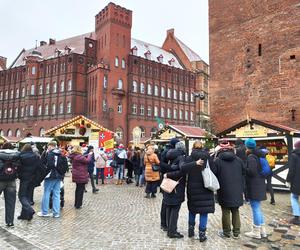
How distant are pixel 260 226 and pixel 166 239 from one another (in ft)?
6.30

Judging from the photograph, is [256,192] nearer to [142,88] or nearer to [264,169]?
[264,169]

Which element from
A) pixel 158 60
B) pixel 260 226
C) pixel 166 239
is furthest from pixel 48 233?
pixel 158 60

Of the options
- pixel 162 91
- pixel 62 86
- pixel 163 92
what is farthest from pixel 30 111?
pixel 163 92

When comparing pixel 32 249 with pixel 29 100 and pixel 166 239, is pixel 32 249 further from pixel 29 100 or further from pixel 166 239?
pixel 29 100

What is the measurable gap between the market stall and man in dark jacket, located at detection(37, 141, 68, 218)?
8767 millimetres

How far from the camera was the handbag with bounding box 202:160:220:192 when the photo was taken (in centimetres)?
553

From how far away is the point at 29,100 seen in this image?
54.6m

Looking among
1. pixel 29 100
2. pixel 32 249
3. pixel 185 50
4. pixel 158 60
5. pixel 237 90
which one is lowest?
A: pixel 32 249

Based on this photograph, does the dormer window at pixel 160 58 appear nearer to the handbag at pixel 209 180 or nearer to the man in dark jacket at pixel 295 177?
the man in dark jacket at pixel 295 177

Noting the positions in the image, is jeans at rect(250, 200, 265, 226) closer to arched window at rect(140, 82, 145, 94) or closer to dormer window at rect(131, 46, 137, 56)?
arched window at rect(140, 82, 145, 94)

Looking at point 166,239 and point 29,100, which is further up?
point 29,100

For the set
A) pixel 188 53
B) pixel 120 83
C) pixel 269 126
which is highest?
pixel 188 53

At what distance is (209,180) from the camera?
5.54 m

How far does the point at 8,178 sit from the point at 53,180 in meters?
1.36
